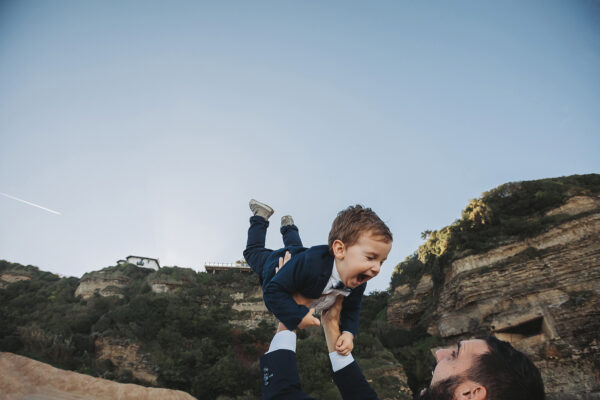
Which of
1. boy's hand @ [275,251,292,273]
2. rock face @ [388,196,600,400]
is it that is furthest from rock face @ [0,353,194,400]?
rock face @ [388,196,600,400]

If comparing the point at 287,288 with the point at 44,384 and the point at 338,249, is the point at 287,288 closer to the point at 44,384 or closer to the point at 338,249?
the point at 338,249

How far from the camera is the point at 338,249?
1.99m

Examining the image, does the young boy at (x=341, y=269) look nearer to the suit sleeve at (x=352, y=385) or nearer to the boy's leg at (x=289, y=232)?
the suit sleeve at (x=352, y=385)

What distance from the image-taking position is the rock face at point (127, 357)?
54.2 ft

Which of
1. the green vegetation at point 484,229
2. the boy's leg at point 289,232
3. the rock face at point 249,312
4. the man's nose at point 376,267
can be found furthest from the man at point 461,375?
the rock face at point 249,312

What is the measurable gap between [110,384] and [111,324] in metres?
18.7

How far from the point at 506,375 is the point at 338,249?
3.41 ft

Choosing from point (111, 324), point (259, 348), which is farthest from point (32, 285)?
point (259, 348)

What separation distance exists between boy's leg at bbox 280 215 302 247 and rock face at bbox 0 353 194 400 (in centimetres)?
490

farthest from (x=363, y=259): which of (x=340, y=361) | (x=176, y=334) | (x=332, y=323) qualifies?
(x=176, y=334)

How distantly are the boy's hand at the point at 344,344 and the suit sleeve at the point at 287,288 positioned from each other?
0.96 ft

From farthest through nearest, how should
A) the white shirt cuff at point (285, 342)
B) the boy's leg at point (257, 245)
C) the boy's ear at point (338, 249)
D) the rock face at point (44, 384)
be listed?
the rock face at point (44, 384) < the boy's leg at point (257, 245) < the boy's ear at point (338, 249) < the white shirt cuff at point (285, 342)

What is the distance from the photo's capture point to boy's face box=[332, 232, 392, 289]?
1.87 meters

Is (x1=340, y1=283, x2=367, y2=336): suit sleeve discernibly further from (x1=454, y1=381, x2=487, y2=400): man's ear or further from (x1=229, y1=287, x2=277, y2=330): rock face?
(x1=229, y1=287, x2=277, y2=330): rock face
